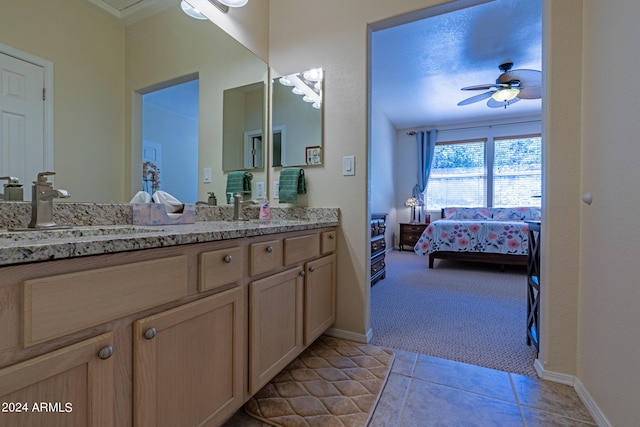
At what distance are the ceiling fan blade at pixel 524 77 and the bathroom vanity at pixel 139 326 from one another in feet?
10.9

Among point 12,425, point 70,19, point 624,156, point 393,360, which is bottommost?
point 393,360

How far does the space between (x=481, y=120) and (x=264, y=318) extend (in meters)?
6.17

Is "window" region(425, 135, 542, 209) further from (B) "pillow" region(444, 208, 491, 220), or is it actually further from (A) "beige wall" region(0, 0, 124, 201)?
(A) "beige wall" region(0, 0, 124, 201)

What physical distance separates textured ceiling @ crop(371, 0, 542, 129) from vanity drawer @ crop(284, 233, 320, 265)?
85.7 inches

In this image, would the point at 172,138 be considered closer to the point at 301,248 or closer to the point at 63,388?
the point at 301,248

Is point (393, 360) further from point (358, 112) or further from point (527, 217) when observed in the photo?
point (527, 217)

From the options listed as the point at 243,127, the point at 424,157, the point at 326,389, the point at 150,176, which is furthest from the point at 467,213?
the point at 150,176

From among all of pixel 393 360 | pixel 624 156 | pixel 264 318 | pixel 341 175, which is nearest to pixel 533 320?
pixel 393 360

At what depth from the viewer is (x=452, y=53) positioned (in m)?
3.32

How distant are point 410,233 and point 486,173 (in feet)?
6.34

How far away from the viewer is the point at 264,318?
124cm

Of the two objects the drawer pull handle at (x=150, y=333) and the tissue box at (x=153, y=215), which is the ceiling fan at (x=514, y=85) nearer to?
the tissue box at (x=153, y=215)

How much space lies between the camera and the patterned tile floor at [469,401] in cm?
119

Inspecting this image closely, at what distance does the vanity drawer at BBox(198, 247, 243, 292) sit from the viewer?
3.10 ft
